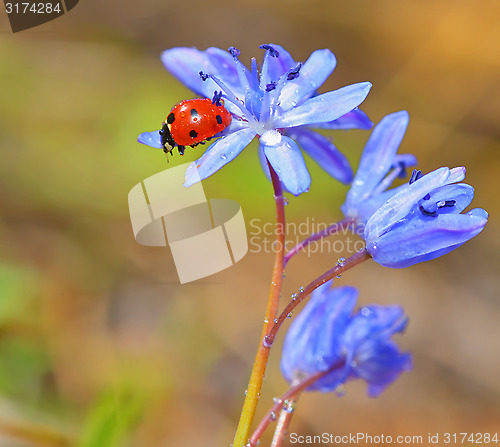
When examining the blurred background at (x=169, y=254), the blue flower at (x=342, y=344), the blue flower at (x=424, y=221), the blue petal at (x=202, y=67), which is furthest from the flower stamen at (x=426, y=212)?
the blurred background at (x=169, y=254)

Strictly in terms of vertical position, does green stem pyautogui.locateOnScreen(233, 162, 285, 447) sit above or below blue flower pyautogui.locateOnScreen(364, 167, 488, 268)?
below

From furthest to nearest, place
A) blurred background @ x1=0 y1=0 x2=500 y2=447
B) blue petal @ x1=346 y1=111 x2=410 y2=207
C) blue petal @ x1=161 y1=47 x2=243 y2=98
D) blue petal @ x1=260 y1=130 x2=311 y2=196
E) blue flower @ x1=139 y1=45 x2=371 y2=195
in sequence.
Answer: blurred background @ x1=0 y1=0 x2=500 y2=447, blue petal @ x1=346 y1=111 x2=410 y2=207, blue petal @ x1=161 y1=47 x2=243 y2=98, blue flower @ x1=139 y1=45 x2=371 y2=195, blue petal @ x1=260 y1=130 x2=311 y2=196

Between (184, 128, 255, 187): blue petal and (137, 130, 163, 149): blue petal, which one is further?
(137, 130, 163, 149): blue petal

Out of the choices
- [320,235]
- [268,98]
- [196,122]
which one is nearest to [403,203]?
[320,235]

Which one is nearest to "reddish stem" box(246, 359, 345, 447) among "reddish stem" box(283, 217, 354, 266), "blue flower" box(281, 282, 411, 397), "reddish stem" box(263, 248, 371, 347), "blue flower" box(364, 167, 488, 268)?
"blue flower" box(281, 282, 411, 397)

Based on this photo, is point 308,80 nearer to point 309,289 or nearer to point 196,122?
point 196,122

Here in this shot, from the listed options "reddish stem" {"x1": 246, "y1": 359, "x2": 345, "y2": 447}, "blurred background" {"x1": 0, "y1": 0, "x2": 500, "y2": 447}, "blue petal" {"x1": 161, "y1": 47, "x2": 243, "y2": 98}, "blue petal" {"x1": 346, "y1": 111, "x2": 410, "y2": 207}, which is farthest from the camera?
"blurred background" {"x1": 0, "y1": 0, "x2": 500, "y2": 447}

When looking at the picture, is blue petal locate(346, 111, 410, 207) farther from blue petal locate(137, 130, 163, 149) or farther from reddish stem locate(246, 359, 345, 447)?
blue petal locate(137, 130, 163, 149)
